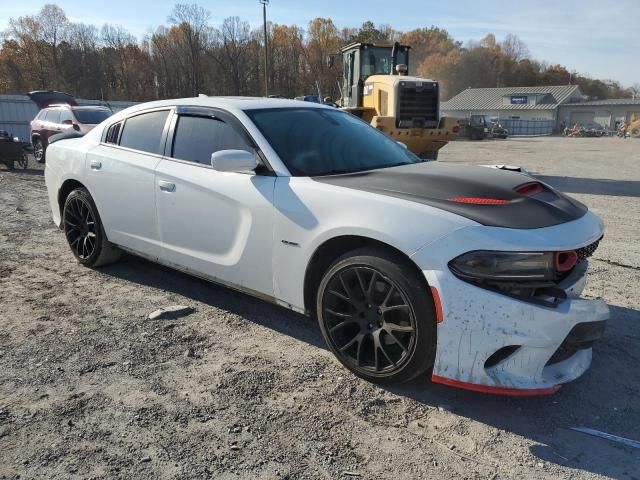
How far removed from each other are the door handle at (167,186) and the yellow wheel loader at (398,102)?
849cm

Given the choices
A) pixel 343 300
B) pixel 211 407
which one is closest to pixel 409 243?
pixel 343 300

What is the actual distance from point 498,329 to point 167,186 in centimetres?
266

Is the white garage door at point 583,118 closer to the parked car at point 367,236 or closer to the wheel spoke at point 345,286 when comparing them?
the parked car at point 367,236

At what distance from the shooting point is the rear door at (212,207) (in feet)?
11.3

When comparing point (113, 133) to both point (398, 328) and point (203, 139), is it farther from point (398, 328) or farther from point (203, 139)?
point (398, 328)

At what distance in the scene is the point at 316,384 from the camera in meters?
3.08

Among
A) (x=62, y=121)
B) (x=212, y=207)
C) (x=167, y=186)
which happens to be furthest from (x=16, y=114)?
(x=212, y=207)

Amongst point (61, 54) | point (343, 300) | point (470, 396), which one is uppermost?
point (61, 54)

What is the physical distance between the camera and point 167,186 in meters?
3.99

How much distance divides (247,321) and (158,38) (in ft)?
257

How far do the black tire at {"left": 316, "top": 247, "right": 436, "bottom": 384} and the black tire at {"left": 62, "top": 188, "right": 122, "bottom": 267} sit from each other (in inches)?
106

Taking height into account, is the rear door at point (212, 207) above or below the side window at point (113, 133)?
below

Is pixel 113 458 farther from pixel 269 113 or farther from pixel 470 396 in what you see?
pixel 269 113

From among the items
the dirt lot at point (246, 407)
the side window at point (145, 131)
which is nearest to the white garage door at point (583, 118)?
the dirt lot at point (246, 407)
